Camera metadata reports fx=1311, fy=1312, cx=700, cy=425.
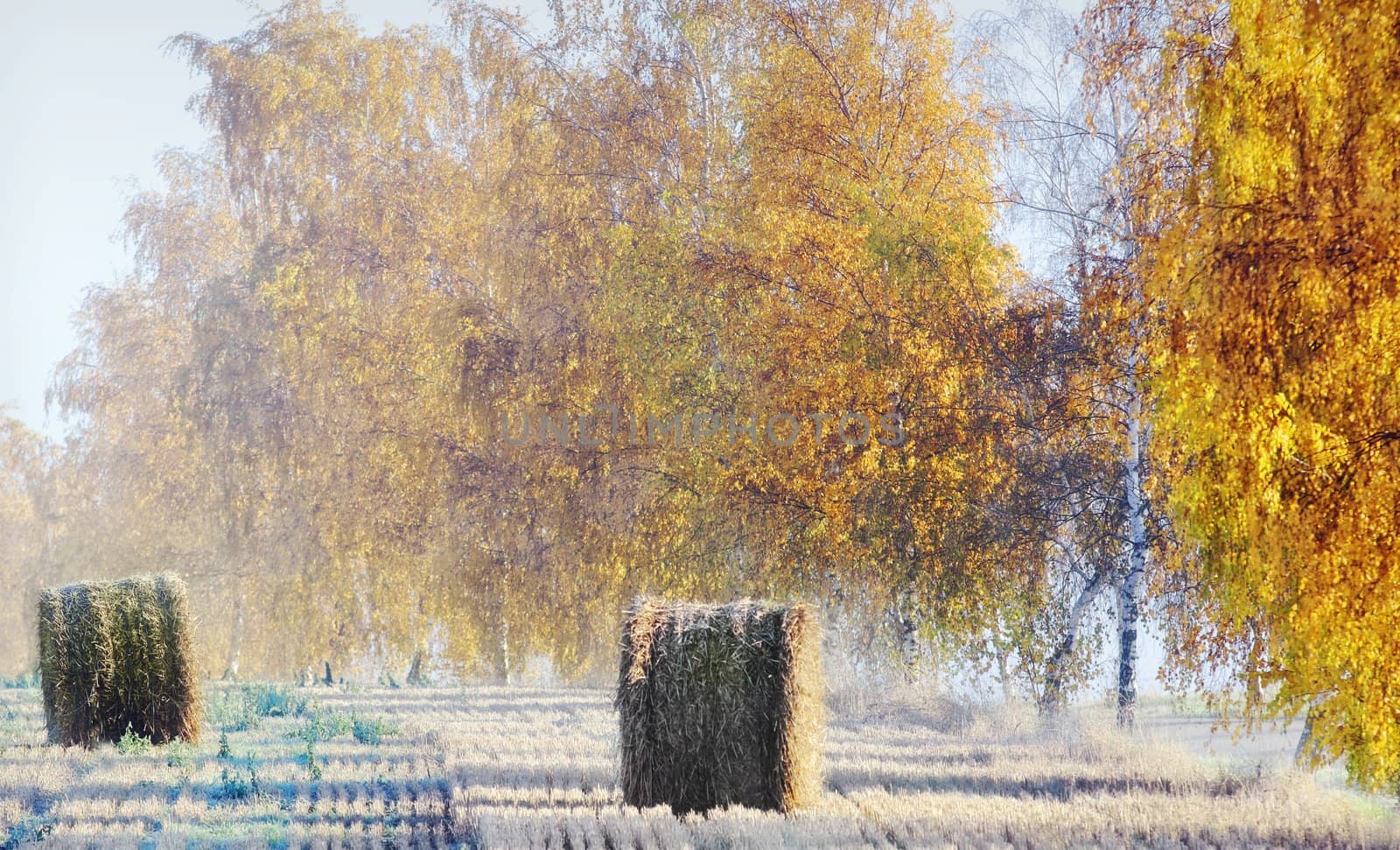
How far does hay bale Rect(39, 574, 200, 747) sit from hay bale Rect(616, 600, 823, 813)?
5028 mm

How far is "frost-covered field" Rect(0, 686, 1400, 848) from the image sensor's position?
322 inches

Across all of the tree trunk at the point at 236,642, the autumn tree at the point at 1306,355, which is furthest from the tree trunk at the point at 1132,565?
the tree trunk at the point at 236,642

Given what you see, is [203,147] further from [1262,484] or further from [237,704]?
[1262,484]

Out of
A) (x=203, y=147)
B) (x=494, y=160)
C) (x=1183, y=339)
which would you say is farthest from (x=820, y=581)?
(x=203, y=147)

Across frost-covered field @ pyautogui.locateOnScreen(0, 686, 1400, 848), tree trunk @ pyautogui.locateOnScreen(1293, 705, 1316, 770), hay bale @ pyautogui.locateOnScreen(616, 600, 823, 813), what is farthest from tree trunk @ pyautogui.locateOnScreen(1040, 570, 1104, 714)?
hay bale @ pyautogui.locateOnScreen(616, 600, 823, 813)

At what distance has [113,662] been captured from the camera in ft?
38.3

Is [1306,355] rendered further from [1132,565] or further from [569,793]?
[1132,565]

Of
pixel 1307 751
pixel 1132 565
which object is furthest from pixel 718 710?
pixel 1132 565

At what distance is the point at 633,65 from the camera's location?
63.8ft

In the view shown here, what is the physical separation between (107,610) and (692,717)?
5846 mm

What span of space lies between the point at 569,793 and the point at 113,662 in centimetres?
474

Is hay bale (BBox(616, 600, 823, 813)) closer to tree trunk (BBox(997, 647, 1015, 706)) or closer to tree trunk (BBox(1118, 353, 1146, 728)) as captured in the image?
tree trunk (BBox(1118, 353, 1146, 728))

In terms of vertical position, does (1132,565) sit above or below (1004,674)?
above

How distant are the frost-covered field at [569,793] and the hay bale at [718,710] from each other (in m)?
0.28
